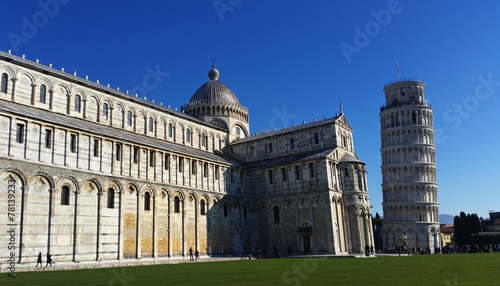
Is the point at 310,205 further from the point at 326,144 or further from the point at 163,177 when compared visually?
the point at 163,177

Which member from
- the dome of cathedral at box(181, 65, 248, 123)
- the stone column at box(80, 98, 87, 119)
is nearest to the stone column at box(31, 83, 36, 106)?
the stone column at box(80, 98, 87, 119)

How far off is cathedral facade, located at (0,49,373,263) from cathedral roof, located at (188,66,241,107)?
0.73 ft

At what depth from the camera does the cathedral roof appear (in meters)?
60.6

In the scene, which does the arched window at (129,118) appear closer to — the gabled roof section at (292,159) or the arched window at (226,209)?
the arched window at (226,209)

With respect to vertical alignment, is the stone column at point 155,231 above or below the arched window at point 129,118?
below

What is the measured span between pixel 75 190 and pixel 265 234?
944 inches

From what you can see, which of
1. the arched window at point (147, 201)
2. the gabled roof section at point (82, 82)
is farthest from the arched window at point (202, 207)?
the gabled roof section at point (82, 82)

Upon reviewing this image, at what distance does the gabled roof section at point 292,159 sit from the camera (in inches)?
1886

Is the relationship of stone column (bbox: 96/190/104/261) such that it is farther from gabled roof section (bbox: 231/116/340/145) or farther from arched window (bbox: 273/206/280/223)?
gabled roof section (bbox: 231/116/340/145)

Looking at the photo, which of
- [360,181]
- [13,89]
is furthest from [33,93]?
[360,181]

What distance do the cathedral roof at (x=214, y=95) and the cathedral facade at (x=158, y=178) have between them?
0.22m

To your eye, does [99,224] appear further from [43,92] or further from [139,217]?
[43,92]

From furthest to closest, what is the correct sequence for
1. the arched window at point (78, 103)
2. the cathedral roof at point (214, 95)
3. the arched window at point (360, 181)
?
the cathedral roof at point (214, 95), the arched window at point (360, 181), the arched window at point (78, 103)

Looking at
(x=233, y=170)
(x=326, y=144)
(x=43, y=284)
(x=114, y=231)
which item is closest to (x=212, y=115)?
(x=233, y=170)
